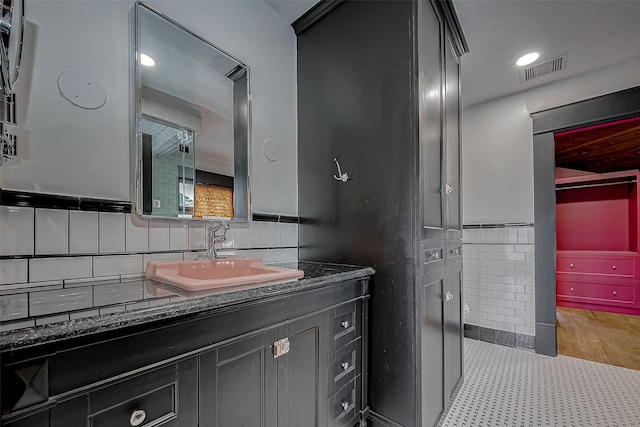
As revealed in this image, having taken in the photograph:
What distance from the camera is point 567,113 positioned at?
2.54 metres

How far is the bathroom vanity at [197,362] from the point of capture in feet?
1.80

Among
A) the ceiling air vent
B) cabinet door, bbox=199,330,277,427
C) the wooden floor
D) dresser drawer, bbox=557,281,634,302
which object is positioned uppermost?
the ceiling air vent

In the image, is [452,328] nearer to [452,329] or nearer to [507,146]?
[452,329]

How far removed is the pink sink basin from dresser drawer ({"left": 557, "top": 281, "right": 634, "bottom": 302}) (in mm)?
4683

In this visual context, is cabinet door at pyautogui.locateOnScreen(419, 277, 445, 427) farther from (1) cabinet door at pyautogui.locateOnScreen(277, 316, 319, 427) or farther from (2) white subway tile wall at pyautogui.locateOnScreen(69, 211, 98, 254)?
(2) white subway tile wall at pyautogui.locateOnScreen(69, 211, 98, 254)

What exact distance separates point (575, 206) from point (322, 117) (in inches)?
192

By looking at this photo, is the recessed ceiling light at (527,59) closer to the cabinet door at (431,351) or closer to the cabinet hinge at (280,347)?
the cabinet door at (431,351)

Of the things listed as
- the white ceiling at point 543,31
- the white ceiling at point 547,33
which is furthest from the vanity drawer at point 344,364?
the white ceiling at point 547,33

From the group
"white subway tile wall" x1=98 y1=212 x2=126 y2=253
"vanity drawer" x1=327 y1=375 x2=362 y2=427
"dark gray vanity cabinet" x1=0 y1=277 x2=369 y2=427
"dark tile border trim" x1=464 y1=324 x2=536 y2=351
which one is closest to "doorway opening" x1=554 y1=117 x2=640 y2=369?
"dark tile border trim" x1=464 y1=324 x2=536 y2=351

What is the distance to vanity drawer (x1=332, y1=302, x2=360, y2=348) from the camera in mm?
1270

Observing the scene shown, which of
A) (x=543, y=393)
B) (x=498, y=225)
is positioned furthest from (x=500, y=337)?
(x=498, y=225)

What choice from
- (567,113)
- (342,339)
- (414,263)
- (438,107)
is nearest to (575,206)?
(567,113)

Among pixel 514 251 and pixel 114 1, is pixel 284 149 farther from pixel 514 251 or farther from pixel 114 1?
pixel 514 251

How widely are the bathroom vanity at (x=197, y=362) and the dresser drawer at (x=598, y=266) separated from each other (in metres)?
4.37
